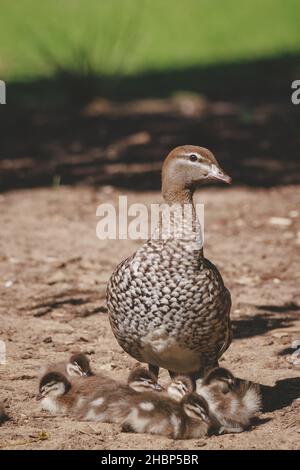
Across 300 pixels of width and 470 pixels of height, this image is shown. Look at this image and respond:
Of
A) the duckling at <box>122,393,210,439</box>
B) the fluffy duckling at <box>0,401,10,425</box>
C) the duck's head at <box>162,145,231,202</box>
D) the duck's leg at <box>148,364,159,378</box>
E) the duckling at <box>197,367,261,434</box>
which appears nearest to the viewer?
the duckling at <box>122,393,210,439</box>

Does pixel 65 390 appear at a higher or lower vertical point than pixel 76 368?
lower

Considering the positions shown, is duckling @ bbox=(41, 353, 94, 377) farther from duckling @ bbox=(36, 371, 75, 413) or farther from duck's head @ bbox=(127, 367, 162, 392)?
duck's head @ bbox=(127, 367, 162, 392)

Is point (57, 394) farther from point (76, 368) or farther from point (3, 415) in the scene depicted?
point (3, 415)

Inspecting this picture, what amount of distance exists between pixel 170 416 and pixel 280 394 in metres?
0.97

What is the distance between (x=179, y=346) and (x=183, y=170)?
96cm

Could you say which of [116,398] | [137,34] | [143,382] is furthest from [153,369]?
[137,34]

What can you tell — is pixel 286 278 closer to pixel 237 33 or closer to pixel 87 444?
pixel 87 444

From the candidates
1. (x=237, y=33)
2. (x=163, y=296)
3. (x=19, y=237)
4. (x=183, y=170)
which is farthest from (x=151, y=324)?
(x=237, y=33)

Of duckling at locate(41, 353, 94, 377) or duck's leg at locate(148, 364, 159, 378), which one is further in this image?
duck's leg at locate(148, 364, 159, 378)

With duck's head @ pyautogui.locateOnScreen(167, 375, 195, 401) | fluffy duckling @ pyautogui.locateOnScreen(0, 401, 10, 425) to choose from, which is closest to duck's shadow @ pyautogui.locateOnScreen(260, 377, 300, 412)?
duck's head @ pyautogui.locateOnScreen(167, 375, 195, 401)

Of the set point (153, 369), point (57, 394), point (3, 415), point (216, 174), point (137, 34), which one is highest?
point (137, 34)

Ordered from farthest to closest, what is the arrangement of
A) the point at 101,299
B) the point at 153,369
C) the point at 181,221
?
the point at 101,299 < the point at 153,369 < the point at 181,221

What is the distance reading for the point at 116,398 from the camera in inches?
208

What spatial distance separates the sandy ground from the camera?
5262 mm
